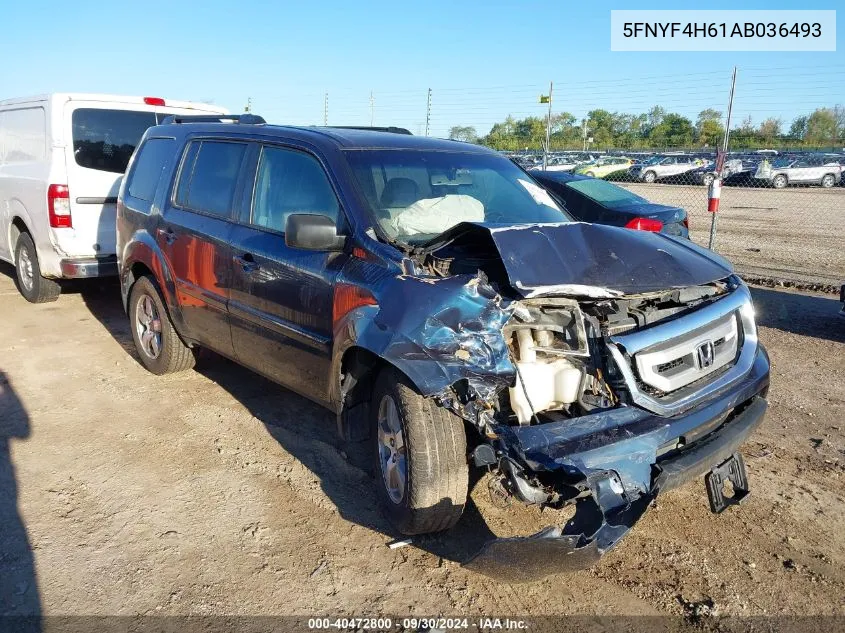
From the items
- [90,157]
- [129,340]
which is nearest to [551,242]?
[129,340]

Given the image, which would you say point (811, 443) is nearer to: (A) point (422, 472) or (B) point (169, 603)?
(A) point (422, 472)

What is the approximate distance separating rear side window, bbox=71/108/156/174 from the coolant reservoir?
575 centimetres

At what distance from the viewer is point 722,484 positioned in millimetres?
3258

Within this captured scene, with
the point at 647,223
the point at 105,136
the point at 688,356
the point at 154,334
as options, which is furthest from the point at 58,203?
the point at 688,356

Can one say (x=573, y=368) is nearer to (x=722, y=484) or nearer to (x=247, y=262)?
(x=722, y=484)

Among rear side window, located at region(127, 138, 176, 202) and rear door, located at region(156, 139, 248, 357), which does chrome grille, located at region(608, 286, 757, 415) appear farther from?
rear side window, located at region(127, 138, 176, 202)

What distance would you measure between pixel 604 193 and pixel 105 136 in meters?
5.56

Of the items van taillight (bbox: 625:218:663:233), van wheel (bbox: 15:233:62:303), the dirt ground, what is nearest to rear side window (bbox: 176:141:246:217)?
the dirt ground

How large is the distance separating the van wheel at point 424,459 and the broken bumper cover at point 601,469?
380mm

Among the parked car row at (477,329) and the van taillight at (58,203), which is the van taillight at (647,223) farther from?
the van taillight at (58,203)

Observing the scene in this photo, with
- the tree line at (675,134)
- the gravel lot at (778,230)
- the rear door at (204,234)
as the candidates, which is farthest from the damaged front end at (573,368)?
the tree line at (675,134)

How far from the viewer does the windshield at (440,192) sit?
3.79 metres

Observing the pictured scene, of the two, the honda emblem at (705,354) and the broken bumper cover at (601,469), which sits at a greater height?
the honda emblem at (705,354)

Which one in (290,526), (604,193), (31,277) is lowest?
(290,526)
